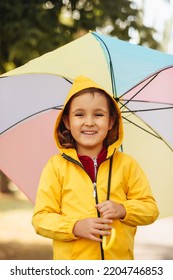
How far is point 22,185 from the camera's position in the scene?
2.36 m

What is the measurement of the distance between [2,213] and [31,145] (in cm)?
305

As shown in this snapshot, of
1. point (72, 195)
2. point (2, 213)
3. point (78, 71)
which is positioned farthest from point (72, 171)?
point (2, 213)

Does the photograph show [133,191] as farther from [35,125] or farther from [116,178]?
[35,125]

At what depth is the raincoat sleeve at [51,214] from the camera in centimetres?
176

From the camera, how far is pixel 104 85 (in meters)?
2.17

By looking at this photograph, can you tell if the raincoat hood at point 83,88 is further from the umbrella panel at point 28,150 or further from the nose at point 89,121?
the umbrella panel at point 28,150

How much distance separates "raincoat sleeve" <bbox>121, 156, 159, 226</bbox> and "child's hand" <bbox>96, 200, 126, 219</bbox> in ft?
0.15

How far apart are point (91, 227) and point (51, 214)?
14cm

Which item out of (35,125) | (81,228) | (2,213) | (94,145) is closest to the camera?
(81,228)

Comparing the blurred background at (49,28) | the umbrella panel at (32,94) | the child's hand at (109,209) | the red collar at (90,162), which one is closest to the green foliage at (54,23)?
the blurred background at (49,28)

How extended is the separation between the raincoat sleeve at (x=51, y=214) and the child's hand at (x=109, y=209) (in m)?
0.10

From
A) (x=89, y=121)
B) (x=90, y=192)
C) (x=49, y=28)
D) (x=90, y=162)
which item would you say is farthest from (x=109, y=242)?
(x=49, y=28)

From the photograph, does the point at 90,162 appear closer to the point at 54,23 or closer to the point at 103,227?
the point at 103,227

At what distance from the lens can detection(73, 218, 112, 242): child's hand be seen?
1744 mm
